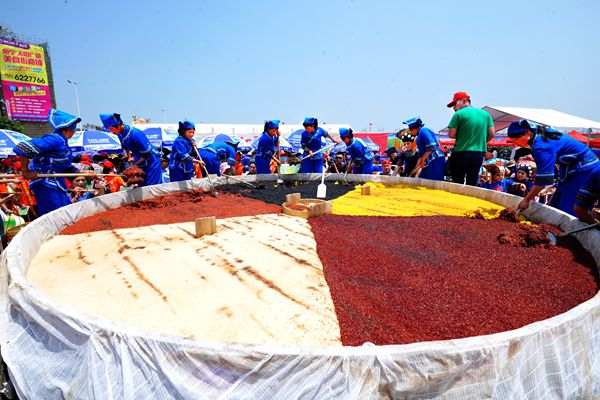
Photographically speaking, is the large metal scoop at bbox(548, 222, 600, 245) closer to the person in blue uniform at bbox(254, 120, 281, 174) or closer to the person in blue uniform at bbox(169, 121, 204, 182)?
the person in blue uniform at bbox(169, 121, 204, 182)

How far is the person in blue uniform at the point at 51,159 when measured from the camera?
3676 mm

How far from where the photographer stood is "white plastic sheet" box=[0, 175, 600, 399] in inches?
43.4

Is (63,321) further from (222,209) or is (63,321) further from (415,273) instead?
(222,209)

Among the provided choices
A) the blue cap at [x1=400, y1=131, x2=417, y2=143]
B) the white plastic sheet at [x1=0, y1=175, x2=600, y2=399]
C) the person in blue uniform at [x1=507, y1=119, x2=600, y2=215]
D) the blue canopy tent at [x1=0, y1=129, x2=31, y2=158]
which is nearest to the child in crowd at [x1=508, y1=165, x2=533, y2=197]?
the blue cap at [x1=400, y1=131, x2=417, y2=143]

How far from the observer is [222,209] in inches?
164

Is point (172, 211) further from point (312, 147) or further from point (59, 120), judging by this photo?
point (312, 147)

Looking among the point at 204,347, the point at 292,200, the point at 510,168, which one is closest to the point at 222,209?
the point at 292,200

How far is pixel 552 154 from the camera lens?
2.98 m

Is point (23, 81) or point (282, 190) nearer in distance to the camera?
point (282, 190)

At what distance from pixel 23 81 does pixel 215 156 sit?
2800 centimetres

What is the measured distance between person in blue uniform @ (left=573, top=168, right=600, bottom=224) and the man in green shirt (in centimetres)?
184

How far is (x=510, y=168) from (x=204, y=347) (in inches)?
292

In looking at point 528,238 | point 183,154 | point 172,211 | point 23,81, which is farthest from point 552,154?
point 23,81

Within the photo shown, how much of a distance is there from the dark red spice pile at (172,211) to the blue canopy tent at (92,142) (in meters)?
9.03
